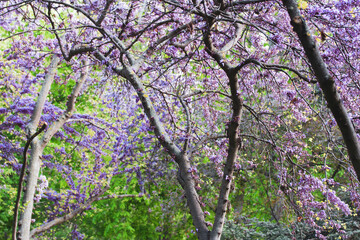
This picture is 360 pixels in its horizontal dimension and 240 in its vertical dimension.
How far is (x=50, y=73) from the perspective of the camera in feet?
24.4

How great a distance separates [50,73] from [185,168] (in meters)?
4.59

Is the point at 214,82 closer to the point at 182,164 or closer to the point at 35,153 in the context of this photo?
the point at 182,164

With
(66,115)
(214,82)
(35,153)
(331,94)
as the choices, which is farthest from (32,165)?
(331,94)

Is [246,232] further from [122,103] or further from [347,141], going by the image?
[347,141]

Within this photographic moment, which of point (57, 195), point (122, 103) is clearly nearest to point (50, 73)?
point (122, 103)

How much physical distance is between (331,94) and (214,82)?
3964mm

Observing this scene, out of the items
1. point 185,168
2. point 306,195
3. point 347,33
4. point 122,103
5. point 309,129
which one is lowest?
point 306,195

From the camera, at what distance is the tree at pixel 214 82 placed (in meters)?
3.17

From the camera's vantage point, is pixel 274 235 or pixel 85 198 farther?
pixel 85 198

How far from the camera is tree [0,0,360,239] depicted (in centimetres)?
317

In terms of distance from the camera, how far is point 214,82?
5824 millimetres

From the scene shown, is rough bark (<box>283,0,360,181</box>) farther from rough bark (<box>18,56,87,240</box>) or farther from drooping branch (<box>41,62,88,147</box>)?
drooping branch (<box>41,62,88,147</box>)

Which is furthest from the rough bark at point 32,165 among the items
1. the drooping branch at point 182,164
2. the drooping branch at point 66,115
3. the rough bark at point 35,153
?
Result: the drooping branch at point 182,164

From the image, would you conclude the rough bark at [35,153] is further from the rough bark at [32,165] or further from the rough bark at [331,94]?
the rough bark at [331,94]
